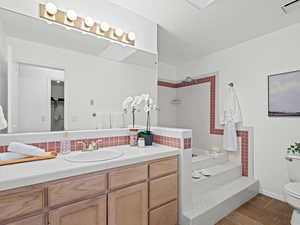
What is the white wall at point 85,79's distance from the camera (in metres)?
1.36

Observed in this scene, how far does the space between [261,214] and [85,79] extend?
2529mm

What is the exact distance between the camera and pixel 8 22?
4.21 feet

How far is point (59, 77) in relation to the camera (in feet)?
4.80

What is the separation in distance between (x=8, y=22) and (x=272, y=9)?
8.60ft

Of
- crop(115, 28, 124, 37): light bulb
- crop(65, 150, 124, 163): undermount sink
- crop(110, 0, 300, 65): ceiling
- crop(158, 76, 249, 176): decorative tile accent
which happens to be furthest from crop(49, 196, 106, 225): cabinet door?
crop(158, 76, 249, 176): decorative tile accent

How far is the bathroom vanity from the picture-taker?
86cm

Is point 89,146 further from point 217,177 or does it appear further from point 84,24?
point 217,177

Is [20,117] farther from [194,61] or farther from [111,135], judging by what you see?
[194,61]

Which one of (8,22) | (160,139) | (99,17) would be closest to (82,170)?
(160,139)

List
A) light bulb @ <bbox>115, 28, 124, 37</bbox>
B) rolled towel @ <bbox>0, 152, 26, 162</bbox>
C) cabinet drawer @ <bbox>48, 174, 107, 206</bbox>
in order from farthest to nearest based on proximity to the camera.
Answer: light bulb @ <bbox>115, 28, 124, 37</bbox>
rolled towel @ <bbox>0, 152, 26, 162</bbox>
cabinet drawer @ <bbox>48, 174, 107, 206</bbox>

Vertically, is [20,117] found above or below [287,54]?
below

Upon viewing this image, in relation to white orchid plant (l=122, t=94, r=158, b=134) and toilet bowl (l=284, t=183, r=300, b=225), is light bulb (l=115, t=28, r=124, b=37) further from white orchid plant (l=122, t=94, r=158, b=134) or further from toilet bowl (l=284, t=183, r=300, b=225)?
toilet bowl (l=284, t=183, r=300, b=225)

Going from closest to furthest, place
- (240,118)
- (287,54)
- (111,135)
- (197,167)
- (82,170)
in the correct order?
(82,170)
(111,135)
(287,54)
(197,167)
(240,118)

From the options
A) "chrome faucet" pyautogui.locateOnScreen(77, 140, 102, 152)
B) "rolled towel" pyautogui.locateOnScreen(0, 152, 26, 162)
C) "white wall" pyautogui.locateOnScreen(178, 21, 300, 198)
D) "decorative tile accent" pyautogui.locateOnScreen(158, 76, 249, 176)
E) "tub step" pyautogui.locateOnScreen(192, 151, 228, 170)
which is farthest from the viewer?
"decorative tile accent" pyautogui.locateOnScreen(158, 76, 249, 176)
